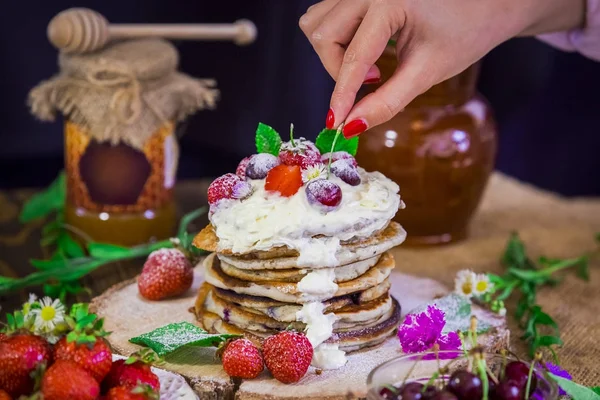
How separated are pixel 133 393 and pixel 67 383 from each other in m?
0.10

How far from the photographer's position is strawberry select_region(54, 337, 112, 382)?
4.73ft

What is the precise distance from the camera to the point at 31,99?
2.57m

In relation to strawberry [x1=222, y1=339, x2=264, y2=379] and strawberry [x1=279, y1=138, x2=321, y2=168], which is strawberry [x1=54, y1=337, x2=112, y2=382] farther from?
strawberry [x1=279, y1=138, x2=321, y2=168]

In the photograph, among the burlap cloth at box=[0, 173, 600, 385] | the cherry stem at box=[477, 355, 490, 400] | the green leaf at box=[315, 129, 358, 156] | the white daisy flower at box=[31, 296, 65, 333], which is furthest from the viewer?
the burlap cloth at box=[0, 173, 600, 385]

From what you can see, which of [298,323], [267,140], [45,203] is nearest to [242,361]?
[298,323]

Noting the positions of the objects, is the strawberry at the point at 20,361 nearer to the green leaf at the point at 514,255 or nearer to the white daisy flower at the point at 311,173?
the white daisy flower at the point at 311,173

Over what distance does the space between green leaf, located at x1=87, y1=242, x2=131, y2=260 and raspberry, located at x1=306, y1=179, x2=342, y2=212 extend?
0.83 metres

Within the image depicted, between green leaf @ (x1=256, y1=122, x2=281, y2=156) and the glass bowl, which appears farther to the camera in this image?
green leaf @ (x1=256, y1=122, x2=281, y2=156)

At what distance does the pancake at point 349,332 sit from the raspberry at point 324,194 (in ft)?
0.86

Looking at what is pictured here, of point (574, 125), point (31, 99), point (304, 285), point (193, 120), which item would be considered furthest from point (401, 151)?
point (574, 125)

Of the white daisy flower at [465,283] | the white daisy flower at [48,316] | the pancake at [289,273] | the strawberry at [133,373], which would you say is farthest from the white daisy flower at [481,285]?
the white daisy flower at [48,316]

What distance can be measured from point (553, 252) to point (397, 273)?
0.72 metres

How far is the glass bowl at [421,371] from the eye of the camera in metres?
1.42

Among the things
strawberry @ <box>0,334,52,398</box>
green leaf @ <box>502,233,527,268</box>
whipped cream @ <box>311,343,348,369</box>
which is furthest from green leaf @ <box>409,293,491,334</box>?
strawberry @ <box>0,334,52,398</box>
